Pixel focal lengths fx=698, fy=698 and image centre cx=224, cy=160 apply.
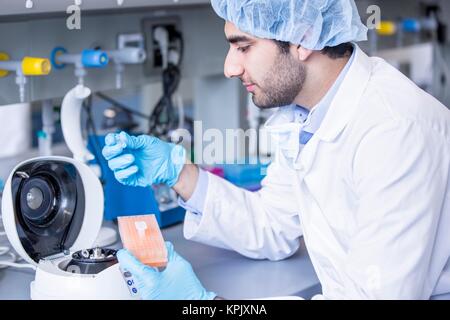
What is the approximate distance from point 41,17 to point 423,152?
102 cm

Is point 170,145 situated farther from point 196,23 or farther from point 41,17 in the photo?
point 196,23

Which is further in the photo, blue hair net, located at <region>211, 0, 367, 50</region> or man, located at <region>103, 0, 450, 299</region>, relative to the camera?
blue hair net, located at <region>211, 0, 367, 50</region>

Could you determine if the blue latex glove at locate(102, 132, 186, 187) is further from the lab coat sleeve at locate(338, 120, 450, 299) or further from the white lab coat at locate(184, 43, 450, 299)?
the lab coat sleeve at locate(338, 120, 450, 299)

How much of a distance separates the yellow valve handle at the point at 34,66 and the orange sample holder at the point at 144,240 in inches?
16.4

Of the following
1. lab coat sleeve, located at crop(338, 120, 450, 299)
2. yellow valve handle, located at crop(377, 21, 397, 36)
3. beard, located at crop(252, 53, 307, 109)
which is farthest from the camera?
yellow valve handle, located at crop(377, 21, 397, 36)

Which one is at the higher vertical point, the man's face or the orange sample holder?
the man's face

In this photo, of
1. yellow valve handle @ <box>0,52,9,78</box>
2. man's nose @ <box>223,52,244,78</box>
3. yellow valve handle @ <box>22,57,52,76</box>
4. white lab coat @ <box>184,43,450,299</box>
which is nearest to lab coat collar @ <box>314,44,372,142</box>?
white lab coat @ <box>184,43,450,299</box>

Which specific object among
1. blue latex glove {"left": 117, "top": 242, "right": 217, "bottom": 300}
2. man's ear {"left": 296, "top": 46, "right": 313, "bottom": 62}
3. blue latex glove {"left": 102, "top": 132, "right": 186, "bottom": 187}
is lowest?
blue latex glove {"left": 117, "top": 242, "right": 217, "bottom": 300}

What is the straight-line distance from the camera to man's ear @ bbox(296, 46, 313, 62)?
4.78ft

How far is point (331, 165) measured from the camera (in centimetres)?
143

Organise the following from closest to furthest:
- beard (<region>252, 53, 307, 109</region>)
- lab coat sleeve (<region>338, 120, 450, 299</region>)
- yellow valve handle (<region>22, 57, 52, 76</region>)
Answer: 1. lab coat sleeve (<region>338, 120, 450, 299</region>)
2. beard (<region>252, 53, 307, 109</region>)
3. yellow valve handle (<region>22, 57, 52, 76</region>)

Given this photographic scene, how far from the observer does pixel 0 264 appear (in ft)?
5.10

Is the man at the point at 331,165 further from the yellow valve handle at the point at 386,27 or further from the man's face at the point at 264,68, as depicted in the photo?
the yellow valve handle at the point at 386,27
